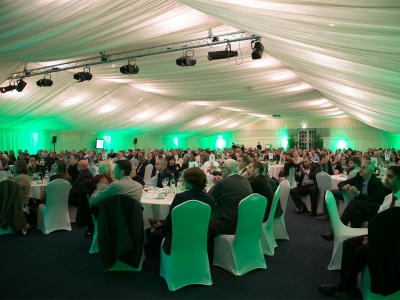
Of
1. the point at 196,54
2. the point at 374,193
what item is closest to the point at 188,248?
the point at 374,193

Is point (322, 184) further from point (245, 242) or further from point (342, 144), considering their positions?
point (342, 144)

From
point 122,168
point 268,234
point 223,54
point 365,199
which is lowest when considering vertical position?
point 268,234

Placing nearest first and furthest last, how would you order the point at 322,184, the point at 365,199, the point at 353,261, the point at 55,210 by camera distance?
the point at 353,261
the point at 365,199
the point at 55,210
the point at 322,184

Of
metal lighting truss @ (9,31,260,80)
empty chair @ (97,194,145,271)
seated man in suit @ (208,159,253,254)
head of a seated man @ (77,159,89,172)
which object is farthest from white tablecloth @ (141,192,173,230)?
metal lighting truss @ (9,31,260,80)

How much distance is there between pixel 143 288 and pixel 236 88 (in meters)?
10.7

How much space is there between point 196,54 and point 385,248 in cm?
737

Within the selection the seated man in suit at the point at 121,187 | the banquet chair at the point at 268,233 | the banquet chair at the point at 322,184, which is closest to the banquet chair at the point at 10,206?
the seated man in suit at the point at 121,187

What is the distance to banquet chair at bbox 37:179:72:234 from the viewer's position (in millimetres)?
5496

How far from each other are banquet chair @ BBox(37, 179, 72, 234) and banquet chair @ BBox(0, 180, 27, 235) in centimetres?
36

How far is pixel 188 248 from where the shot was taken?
3.50m

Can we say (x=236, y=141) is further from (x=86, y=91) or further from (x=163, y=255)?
(x=163, y=255)

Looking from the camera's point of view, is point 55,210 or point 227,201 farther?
point 55,210

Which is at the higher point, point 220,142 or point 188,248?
point 220,142

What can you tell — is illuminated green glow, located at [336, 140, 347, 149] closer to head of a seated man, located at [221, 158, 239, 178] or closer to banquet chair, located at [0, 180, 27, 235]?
head of a seated man, located at [221, 158, 239, 178]
